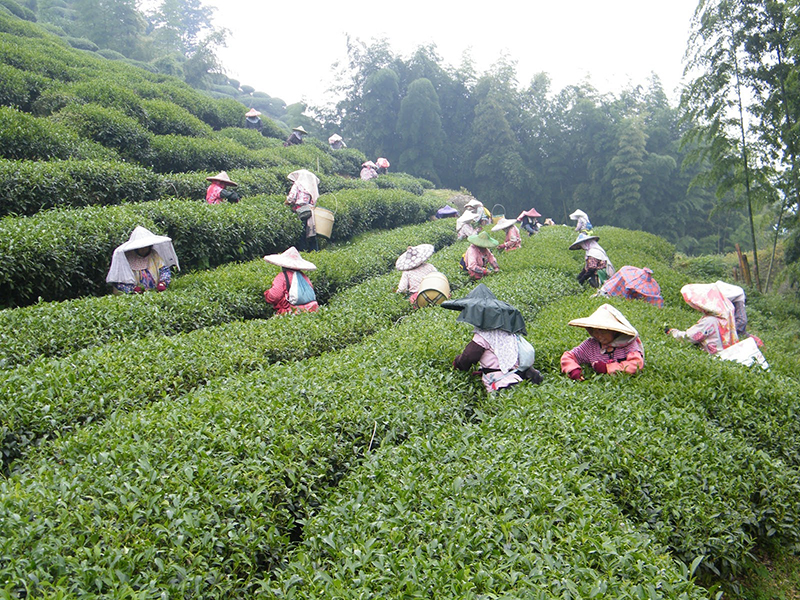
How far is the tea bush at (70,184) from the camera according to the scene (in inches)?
368

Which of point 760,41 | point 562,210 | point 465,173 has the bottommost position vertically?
point 562,210

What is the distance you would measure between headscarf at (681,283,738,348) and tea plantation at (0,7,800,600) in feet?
1.92

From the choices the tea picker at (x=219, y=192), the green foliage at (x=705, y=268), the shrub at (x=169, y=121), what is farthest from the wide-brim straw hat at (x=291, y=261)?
the green foliage at (x=705, y=268)

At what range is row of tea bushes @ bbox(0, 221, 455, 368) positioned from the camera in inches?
237

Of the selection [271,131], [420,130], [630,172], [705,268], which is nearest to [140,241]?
[705,268]

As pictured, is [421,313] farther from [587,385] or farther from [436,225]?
[436,225]

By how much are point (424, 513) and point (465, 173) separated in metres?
37.1

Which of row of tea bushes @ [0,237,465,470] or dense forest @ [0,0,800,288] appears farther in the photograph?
dense forest @ [0,0,800,288]

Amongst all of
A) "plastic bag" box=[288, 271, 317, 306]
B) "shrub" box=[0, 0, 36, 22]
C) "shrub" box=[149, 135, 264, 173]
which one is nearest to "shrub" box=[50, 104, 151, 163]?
"shrub" box=[149, 135, 264, 173]

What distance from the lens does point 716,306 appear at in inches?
266

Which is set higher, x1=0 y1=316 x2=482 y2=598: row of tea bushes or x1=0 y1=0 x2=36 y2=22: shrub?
x1=0 y1=0 x2=36 y2=22: shrub

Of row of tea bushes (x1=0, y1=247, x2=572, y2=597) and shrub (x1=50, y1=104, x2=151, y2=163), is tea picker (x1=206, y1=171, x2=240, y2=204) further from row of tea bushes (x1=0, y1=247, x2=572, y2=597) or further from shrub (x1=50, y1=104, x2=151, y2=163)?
row of tea bushes (x1=0, y1=247, x2=572, y2=597)

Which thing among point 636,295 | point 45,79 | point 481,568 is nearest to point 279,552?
point 481,568

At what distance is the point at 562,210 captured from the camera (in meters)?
37.2
